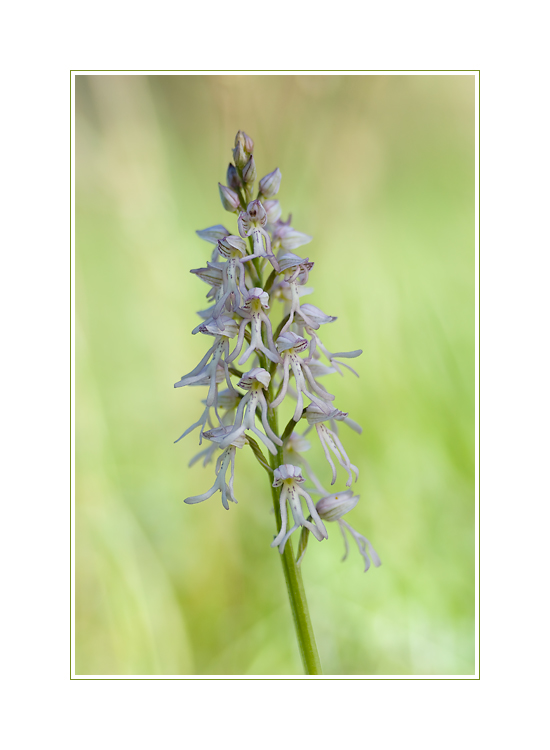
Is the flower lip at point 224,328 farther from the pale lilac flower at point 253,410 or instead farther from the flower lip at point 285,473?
the flower lip at point 285,473

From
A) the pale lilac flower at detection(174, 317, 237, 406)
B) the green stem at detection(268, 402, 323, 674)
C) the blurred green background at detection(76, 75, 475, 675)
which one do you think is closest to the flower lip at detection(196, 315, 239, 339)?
the pale lilac flower at detection(174, 317, 237, 406)

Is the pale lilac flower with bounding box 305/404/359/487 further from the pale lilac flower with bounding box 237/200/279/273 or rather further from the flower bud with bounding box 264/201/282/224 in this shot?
the flower bud with bounding box 264/201/282/224

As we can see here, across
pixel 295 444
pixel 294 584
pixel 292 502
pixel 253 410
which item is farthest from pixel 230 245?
pixel 294 584

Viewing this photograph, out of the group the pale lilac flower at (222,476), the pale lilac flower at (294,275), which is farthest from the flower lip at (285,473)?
the pale lilac flower at (294,275)

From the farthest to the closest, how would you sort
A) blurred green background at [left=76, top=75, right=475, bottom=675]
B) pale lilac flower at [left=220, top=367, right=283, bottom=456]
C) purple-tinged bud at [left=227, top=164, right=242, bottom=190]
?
blurred green background at [left=76, top=75, right=475, bottom=675] → purple-tinged bud at [left=227, top=164, right=242, bottom=190] → pale lilac flower at [left=220, top=367, right=283, bottom=456]

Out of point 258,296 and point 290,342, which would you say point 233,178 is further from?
point 290,342
